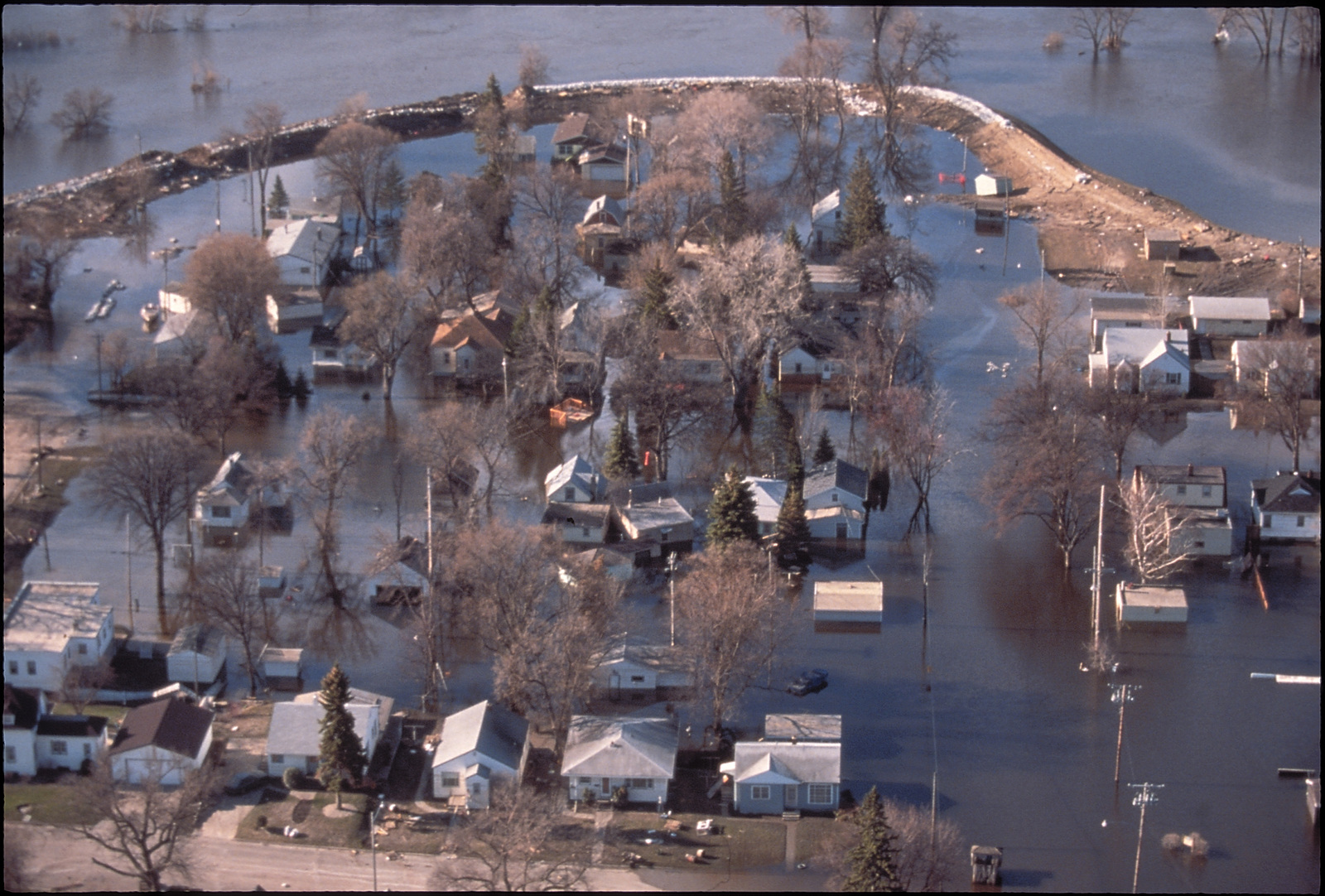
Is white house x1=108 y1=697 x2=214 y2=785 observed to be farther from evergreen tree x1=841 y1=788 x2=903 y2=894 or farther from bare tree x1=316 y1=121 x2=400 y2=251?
bare tree x1=316 y1=121 x2=400 y2=251

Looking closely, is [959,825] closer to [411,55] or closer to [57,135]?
[57,135]

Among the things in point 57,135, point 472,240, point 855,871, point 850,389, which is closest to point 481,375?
point 472,240

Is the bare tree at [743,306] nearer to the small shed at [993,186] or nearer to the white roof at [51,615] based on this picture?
the white roof at [51,615]

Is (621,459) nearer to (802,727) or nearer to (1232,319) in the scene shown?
(802,727)

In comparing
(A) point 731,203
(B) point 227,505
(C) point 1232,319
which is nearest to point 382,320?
(B) point 227,505

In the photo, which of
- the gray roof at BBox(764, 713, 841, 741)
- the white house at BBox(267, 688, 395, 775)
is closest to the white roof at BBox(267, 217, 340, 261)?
the white house at BBox(267, 688, 395, 775)

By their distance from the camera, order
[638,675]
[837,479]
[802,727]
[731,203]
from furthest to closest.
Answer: [731,203]
[837,479]
[638,675]
[802,727]

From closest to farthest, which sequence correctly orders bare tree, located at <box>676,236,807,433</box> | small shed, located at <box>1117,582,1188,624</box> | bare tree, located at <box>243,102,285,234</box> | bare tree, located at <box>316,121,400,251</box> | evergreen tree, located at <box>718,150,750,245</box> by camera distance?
1. small shed, located at <box>1117,582,1188,624</box>
2. bare tree, located at <box>676,236,807,433</box>
3. evergreen tree, located at <box>718,150,750,245</box>
4. bare tree, located at <box>316,121,400,251</box>
5. bare tree, located at <box>243,102,285,234</box>
